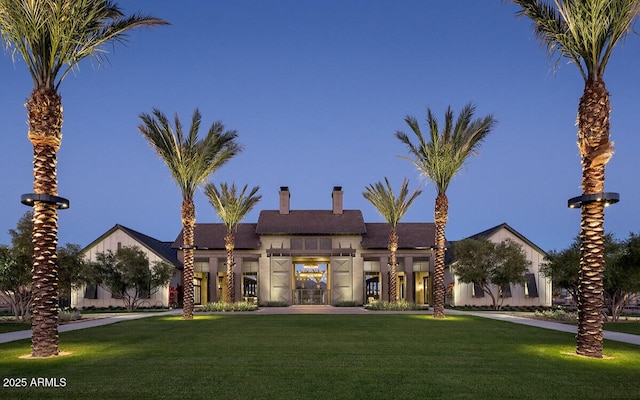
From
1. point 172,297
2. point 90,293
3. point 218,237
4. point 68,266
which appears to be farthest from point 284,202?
point 68,266

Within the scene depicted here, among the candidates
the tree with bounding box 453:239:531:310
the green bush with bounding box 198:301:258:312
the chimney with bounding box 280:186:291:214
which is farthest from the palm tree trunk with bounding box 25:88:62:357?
the chimney with bounding box 280:186:291:214

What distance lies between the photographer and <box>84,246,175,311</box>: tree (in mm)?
39750

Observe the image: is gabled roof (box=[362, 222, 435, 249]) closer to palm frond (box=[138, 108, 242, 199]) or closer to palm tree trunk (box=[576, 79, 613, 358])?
palm frond (box=[138, 108, 242, 199])

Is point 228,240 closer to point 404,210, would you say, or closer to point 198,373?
point 404,210

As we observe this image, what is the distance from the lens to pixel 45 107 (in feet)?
44.8

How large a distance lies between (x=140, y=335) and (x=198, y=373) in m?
9.12

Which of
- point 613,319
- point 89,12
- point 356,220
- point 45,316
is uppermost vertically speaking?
point 89,12

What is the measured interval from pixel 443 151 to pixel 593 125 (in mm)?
14447

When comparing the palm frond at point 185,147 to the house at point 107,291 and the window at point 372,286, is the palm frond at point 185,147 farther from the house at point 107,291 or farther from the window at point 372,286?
the window at point 372,286

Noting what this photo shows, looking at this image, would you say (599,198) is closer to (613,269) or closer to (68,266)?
(613,269)

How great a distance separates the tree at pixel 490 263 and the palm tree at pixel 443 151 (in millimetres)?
11689

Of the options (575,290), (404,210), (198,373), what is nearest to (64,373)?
(198,373)

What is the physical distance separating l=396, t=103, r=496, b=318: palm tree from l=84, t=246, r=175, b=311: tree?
2246cm

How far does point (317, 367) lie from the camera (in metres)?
11.2
